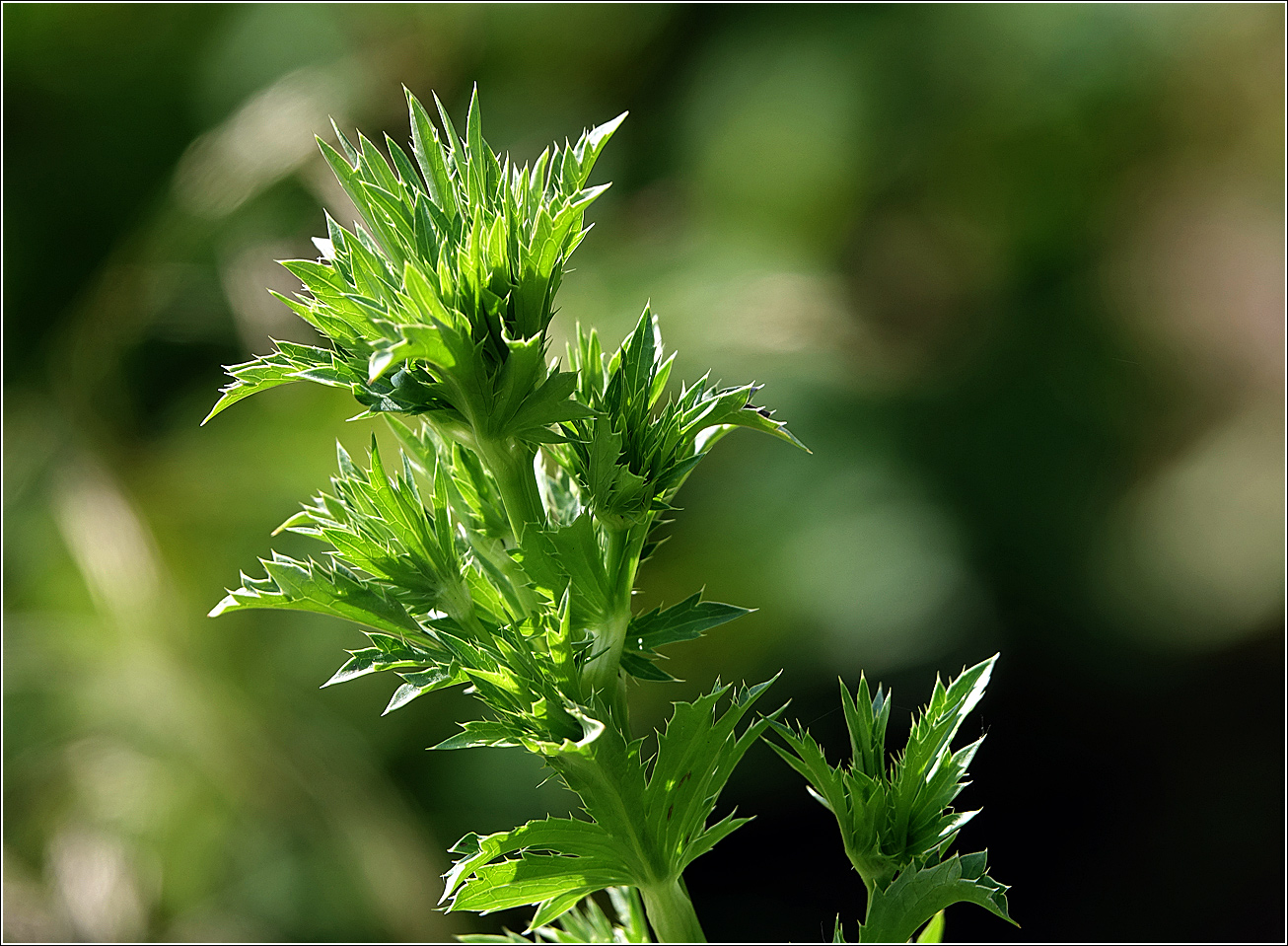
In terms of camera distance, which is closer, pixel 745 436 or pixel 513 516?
pixel 513 516

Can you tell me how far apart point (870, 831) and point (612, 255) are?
1333 mm

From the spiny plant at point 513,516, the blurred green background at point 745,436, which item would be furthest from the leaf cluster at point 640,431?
the blurred green background at point 745,436

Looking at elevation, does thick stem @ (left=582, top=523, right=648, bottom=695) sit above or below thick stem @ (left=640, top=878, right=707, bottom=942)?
above

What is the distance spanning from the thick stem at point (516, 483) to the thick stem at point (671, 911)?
83 mm

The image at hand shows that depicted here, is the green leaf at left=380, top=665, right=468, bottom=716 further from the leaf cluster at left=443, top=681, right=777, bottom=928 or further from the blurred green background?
the blurred green background

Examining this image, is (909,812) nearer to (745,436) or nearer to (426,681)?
(426,681)

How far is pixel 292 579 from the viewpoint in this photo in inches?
8.9

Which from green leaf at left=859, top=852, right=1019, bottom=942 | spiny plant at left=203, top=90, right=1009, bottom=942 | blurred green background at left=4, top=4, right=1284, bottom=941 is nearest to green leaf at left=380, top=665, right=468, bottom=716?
spiny plant at left=203, top=90, right=1009, bottom=942

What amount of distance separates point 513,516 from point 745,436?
116 cm

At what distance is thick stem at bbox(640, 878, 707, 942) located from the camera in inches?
9.0

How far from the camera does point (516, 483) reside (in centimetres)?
23

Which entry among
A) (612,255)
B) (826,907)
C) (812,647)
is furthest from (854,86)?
(826,907)

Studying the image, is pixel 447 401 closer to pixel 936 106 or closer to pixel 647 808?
pixel 647 808

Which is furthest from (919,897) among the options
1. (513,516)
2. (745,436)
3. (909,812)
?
(745,436)
